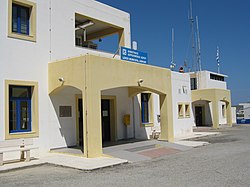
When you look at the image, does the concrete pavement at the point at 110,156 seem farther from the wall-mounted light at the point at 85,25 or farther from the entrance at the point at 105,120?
the wall-mounted light at the point at 85,25

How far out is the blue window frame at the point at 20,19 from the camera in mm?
12016

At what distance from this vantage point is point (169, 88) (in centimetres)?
1612

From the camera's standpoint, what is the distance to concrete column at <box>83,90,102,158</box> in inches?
428

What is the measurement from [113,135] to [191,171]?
7611 millimetres

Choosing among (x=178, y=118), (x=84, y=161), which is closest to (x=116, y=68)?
(x=84, y=161)

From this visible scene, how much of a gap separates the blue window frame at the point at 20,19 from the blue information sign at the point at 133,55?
4.14 meters

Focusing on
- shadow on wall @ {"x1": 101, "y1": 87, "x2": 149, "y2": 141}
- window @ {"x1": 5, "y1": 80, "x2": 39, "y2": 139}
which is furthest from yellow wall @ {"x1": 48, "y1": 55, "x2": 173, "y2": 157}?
shadow on wall @ {"x1": 101, "y1": 87, "x2": 149, "y2": 141}

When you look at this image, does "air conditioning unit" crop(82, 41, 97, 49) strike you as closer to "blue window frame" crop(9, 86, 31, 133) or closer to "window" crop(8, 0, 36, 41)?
"window" crop(8, 0, 36, 41)

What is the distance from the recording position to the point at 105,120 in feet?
51.5

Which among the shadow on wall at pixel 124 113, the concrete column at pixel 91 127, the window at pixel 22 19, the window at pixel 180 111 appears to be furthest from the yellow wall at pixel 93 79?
the window at pixel 180 111

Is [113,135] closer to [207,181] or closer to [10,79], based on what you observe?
[10,79]

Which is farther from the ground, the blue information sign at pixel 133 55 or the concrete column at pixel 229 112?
the blue information sign at pixel 133 55

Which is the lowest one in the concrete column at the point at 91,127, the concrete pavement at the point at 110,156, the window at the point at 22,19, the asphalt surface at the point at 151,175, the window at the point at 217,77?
the asphalt surface at the point at 151,175

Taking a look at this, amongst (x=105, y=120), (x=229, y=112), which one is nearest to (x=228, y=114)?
(x=229, y=112)
